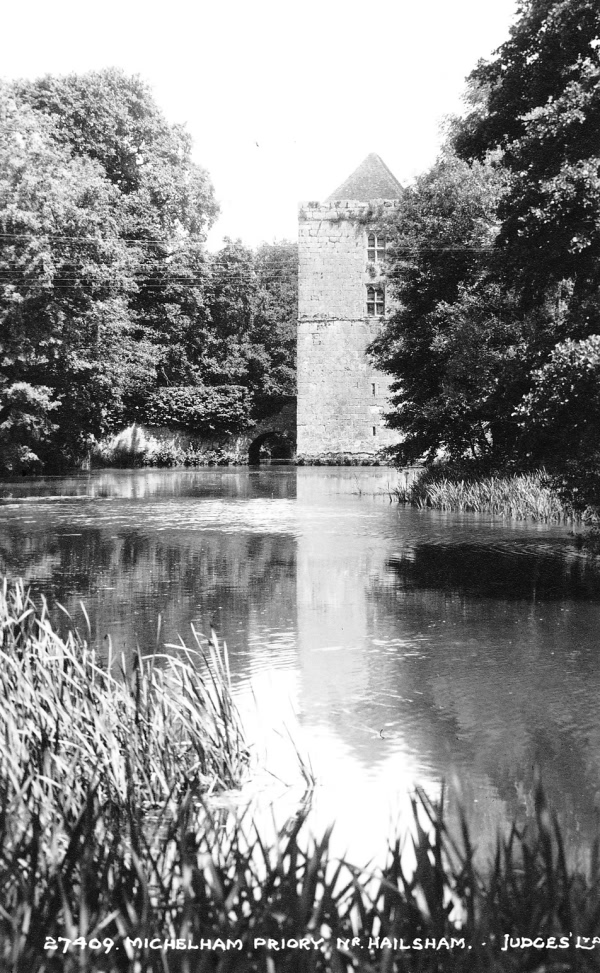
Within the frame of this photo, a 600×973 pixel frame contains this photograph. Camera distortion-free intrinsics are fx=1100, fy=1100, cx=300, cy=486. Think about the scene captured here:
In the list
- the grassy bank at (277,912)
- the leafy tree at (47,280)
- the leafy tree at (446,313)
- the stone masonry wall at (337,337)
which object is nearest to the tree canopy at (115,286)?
the leafy tree at (47,280)

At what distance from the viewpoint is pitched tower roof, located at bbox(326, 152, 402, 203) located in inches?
1892

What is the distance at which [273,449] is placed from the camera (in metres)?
57.6

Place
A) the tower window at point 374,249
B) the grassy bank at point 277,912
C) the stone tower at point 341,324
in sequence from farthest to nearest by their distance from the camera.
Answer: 1. the stone tower at point 341,324
2. the tower window at point 374,249
3. the grassy bank at point 277,912

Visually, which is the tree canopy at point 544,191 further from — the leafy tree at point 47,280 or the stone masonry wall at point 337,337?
the stone masonry wall at point 337,337

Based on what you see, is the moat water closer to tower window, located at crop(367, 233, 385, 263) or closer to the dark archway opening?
tower window, located at crop(367, 233, 385, 263)

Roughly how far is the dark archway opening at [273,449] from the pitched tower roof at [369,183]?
12.7 metres

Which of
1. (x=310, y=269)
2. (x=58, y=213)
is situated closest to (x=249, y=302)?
(x=310, y=269)

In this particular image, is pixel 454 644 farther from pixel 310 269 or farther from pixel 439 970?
pixel 310 269

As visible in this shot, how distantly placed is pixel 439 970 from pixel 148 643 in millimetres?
6876

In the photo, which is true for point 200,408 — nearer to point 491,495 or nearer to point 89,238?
point 89,238

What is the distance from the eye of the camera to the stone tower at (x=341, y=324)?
47875 mm

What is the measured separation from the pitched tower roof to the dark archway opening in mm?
12733

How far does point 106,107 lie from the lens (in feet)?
147

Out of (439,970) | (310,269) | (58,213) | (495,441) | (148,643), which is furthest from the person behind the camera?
(310,269)
